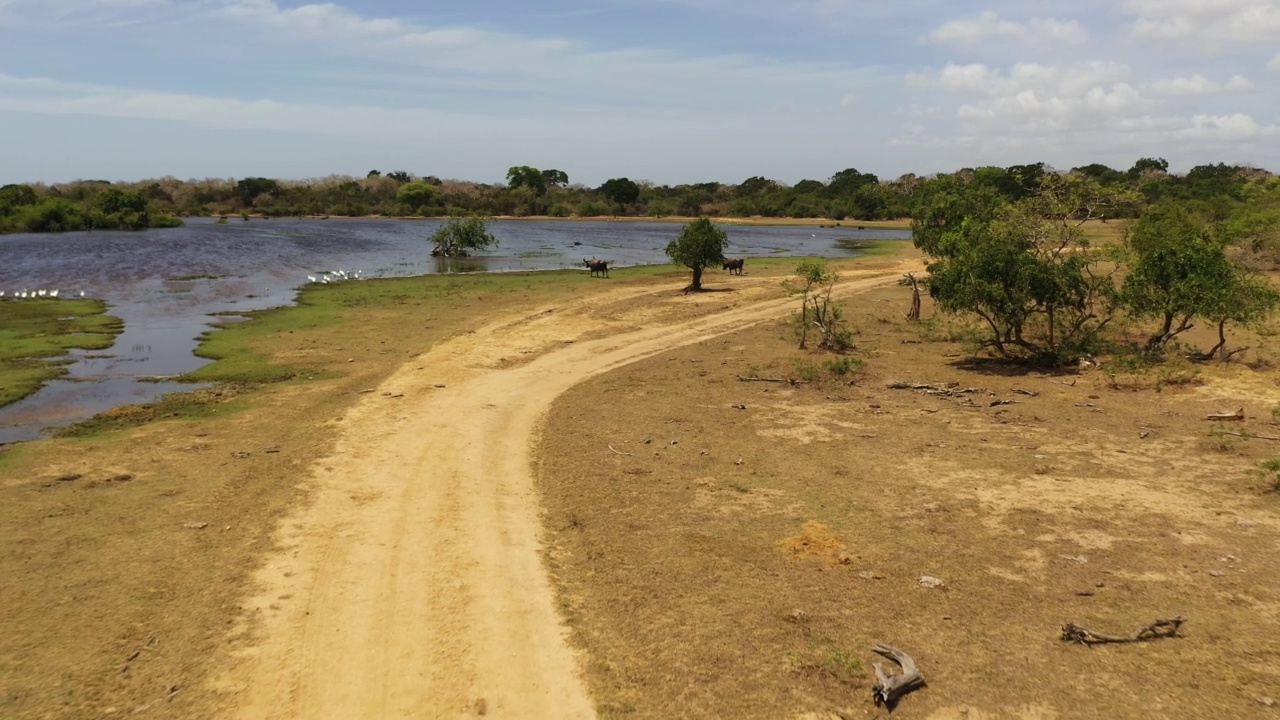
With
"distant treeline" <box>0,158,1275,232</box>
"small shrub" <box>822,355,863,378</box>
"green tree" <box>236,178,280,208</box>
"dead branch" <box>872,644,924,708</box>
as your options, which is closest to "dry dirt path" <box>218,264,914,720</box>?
"dead branch" <box>872,644,924,708</box>

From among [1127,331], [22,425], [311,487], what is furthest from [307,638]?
[1127,331]

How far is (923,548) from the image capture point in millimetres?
9570

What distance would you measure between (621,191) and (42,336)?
113 metres

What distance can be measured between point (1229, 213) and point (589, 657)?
50.2 meters

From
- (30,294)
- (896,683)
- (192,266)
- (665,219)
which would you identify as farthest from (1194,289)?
(665,219)

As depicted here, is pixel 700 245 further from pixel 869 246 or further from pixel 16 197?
pixel 16 197

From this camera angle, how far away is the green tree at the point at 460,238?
2175 inches

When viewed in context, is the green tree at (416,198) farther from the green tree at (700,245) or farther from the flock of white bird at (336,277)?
the green tree at (700,245)

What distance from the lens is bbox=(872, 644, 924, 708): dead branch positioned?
6664 millimetres

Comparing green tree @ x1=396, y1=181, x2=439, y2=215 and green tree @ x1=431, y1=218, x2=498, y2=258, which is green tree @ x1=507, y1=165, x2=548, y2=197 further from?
green tree @ x1=431, y1=218, x2=498, y2=258

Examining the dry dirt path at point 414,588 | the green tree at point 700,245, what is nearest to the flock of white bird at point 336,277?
the green tree at point 700,245

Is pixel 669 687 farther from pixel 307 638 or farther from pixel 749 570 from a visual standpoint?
pixel 307 638

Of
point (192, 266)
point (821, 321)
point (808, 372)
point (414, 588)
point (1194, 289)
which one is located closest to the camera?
point (414, 588)

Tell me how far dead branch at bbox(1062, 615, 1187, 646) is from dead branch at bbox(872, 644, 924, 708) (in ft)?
5.24
